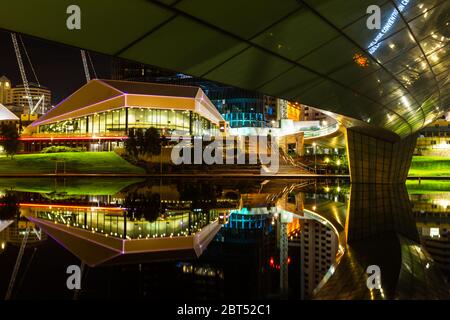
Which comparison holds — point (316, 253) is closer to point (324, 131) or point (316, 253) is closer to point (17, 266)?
point (17, 266)

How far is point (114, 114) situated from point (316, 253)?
7218 cm

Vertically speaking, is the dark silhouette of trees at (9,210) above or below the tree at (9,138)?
below

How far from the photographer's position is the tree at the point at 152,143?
50500mm

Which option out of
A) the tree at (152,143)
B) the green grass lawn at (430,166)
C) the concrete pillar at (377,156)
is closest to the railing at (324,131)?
the concrete pillar at (377,156)

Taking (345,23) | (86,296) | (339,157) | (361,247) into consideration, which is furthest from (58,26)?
(339,157)

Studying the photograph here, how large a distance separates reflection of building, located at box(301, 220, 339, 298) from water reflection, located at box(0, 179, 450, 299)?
24 millimetres

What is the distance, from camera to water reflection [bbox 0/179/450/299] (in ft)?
19.1

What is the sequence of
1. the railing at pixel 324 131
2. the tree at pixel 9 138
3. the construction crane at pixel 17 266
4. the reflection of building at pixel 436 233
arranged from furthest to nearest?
the tree at pixel 9 138 < the railing at pixel 324 131 < the reflection of building at pixel 436 233 < the construction crane at pixel 17 266

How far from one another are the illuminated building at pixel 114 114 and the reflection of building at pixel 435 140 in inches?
2032

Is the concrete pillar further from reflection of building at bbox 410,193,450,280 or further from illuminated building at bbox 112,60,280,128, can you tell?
A: illuminated building at bbox 112,60,280,128

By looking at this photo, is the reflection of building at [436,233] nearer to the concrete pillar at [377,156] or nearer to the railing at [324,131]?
the concrete pillar at [377,156]

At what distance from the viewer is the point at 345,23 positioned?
760cm

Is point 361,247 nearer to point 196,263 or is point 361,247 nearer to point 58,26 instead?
point 196,263
